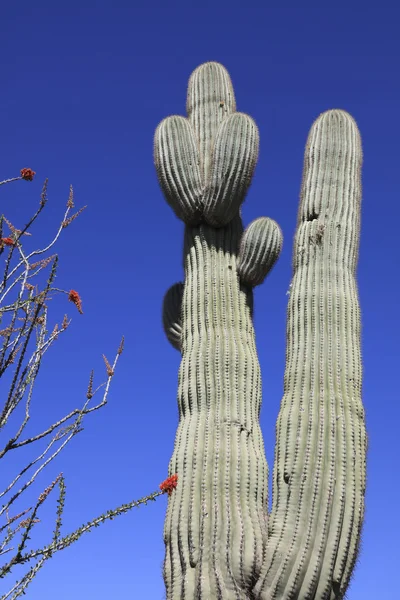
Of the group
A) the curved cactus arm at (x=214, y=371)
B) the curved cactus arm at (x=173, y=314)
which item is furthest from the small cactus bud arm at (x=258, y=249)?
the curved cactus arm at (x=173, y=314)

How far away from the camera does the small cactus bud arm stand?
22.0 ft

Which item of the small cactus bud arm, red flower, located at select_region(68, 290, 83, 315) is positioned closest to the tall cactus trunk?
the small cactus bud arm

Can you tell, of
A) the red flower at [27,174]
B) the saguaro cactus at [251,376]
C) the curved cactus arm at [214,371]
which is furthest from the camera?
the curved cactus arm at [214,371]

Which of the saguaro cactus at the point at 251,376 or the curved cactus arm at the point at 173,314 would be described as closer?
the saguaro cactus at the point at 251,376

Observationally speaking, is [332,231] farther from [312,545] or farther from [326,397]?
[312,545]

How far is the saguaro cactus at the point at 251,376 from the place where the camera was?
5250 millimetres

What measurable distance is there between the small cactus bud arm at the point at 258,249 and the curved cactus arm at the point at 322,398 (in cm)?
27

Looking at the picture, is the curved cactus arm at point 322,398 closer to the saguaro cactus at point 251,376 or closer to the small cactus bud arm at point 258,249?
the saguaro cactus at point 251,376

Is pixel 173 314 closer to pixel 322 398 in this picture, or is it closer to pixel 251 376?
pixel 251 376

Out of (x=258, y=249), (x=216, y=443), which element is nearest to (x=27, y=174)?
(x=216, y=443)

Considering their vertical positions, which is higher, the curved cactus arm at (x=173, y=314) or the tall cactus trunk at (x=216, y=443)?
the curved cactus arm at (x=173, y=314)

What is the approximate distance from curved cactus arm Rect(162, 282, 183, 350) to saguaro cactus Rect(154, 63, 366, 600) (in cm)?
2

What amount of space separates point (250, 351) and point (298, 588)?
6.55ft

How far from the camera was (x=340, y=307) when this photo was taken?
19.6 feet
